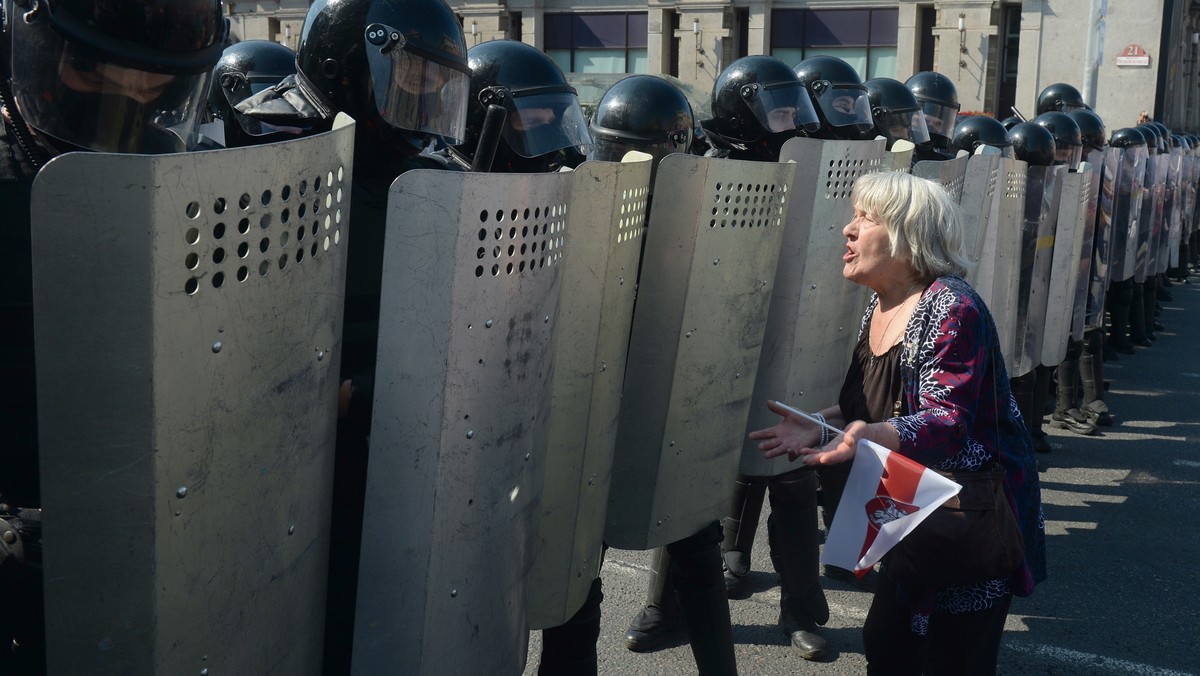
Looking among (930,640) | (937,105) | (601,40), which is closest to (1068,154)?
(937,105)

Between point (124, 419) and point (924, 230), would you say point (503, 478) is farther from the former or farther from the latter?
point (924, 230)

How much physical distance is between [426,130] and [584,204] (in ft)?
1.39

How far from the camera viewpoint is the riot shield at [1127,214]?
8.32m

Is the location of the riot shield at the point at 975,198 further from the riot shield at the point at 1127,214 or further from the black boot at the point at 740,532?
the riot shield at the point at 1127,214

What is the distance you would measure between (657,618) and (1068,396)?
4674 mm

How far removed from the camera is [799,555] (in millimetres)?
4074

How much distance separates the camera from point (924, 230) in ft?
8.83

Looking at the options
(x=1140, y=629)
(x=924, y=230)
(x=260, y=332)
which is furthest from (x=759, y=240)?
(x=1140, y=629)

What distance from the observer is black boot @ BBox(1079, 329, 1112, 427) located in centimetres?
758

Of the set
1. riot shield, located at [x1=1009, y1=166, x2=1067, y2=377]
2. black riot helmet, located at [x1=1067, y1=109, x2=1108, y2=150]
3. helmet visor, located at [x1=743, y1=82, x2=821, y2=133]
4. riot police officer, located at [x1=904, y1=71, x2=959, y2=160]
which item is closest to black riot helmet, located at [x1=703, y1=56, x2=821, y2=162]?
helmet visor, located at [x1=743, y1=82, x2=821, y2=133]

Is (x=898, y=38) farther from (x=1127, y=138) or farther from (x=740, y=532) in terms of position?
(x=740, y=532)

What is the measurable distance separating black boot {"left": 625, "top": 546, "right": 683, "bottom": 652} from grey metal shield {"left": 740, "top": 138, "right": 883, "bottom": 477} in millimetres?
675

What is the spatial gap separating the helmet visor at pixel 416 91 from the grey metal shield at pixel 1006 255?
3.15 m

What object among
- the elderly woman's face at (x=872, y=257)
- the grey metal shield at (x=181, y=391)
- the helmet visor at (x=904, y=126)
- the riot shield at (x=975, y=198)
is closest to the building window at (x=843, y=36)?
the helmet visor at (x=904, y=126)
